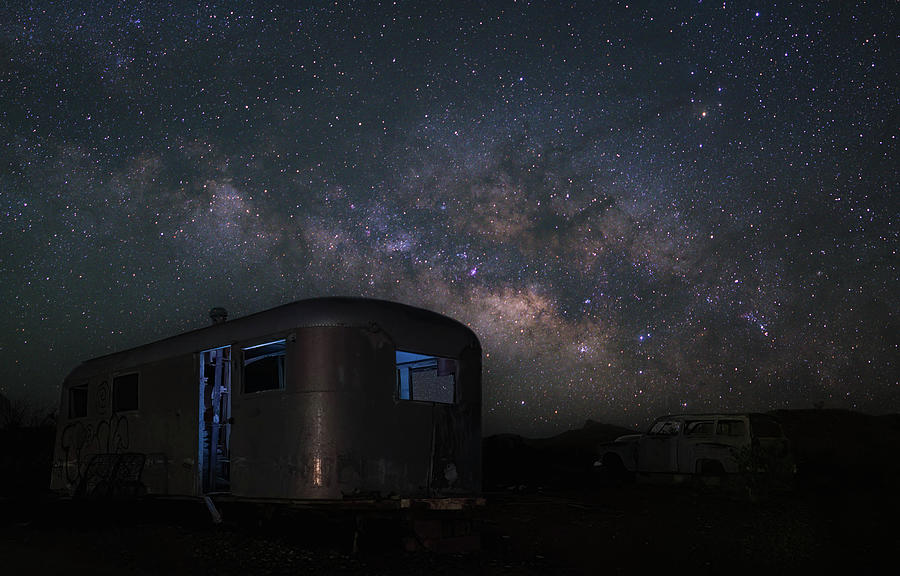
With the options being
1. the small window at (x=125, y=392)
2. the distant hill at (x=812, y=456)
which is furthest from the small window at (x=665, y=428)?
the small window at (x=125, y=392)

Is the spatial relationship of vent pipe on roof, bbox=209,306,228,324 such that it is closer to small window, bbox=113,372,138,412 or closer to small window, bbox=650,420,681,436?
small window, bbox=113,372,138,412

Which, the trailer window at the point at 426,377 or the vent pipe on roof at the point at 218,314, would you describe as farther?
the vent pipe on roof at the point at 218,314

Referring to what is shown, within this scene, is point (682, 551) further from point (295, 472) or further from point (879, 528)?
point (295, 472)

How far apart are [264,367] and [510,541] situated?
168 inches

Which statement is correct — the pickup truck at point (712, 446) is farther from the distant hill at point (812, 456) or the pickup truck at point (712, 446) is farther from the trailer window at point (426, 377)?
the trailer window at point (426, 377)

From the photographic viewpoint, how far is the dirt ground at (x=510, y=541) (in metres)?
8.08

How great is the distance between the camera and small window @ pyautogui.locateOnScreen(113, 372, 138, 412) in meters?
11.9

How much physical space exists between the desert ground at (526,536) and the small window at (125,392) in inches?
63.1

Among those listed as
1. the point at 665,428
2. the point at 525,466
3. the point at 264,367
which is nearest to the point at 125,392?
the point at 264,367

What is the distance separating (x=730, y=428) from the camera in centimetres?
1534

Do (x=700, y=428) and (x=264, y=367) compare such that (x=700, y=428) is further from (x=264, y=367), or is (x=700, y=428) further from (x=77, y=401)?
(x=77, y=401)

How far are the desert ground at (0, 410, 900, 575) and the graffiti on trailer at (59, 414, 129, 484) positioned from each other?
2.43ft

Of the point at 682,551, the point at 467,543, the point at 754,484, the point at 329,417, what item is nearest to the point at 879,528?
the point at 754,484

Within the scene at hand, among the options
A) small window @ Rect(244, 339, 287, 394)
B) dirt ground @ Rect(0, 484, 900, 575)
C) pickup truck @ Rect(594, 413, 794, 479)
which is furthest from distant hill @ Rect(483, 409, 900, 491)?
small window @ Rect(244, 339, 287, 394)
